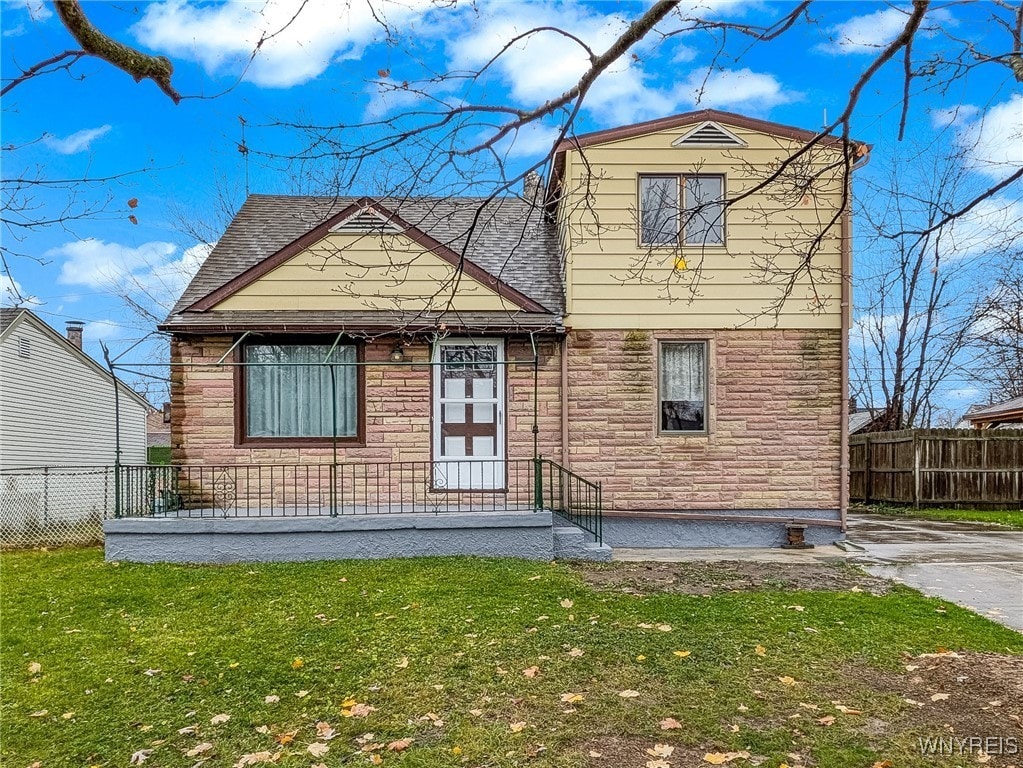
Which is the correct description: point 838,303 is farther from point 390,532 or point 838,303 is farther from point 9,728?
point 9,728

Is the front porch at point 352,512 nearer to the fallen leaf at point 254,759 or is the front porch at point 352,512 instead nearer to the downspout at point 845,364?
the downspout at point 845,364

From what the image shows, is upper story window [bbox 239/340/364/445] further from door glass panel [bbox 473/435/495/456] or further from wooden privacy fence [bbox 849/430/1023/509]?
wooden privacy fence [bbox 849/430/1023/509]

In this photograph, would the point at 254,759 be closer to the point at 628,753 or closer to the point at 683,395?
the point at 628,753

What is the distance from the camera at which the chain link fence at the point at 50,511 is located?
1120cm

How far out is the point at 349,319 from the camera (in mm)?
9914

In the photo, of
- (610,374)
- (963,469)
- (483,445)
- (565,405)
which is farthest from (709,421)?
(963,469)

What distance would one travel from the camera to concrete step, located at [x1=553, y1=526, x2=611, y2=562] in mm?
8820

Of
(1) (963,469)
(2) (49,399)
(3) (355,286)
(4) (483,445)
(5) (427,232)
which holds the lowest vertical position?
(1) (963,469)

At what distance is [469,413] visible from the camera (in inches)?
405

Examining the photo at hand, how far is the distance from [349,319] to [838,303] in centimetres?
709

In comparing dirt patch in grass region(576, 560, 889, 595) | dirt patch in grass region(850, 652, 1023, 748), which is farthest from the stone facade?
dirt patch in grass region(850, 652, 1023, 748)

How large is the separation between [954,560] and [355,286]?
29.3 feet

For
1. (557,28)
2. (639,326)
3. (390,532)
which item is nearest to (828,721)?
(557,28)

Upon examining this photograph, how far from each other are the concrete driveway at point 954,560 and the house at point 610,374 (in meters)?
1.18
